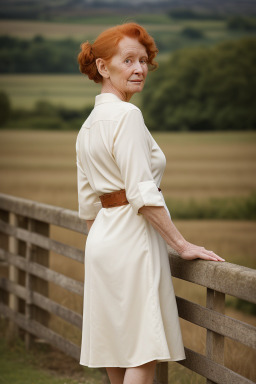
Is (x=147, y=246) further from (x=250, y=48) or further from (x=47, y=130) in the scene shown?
(x=250, y=48)

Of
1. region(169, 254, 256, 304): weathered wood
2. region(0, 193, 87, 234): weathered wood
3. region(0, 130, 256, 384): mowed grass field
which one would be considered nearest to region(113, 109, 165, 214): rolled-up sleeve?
region(169, 254, 256, 304): weathered wood

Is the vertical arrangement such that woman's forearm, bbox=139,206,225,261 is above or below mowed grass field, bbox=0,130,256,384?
above

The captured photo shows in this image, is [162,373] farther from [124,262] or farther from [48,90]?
[48,90]

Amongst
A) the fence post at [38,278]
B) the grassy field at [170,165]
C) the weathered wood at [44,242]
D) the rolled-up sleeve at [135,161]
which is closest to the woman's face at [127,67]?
the rolled-up sleeve at [135,161]

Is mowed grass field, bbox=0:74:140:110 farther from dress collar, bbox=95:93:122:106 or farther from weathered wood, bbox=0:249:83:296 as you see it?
dress collar, bbox=95:93:122:106

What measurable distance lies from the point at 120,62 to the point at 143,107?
44.1 ft

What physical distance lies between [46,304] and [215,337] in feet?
7.12

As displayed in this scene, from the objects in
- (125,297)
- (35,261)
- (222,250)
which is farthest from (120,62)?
(222,250)

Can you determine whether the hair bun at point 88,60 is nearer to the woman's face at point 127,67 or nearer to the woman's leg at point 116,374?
the woman's face at point 127,67

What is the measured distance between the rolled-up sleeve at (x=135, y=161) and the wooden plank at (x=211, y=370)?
66cm

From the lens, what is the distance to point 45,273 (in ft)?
15.2

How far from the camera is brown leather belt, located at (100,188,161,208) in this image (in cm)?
249

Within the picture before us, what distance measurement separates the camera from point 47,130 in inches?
573

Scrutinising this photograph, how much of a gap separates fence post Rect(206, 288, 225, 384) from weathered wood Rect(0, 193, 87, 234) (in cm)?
118
